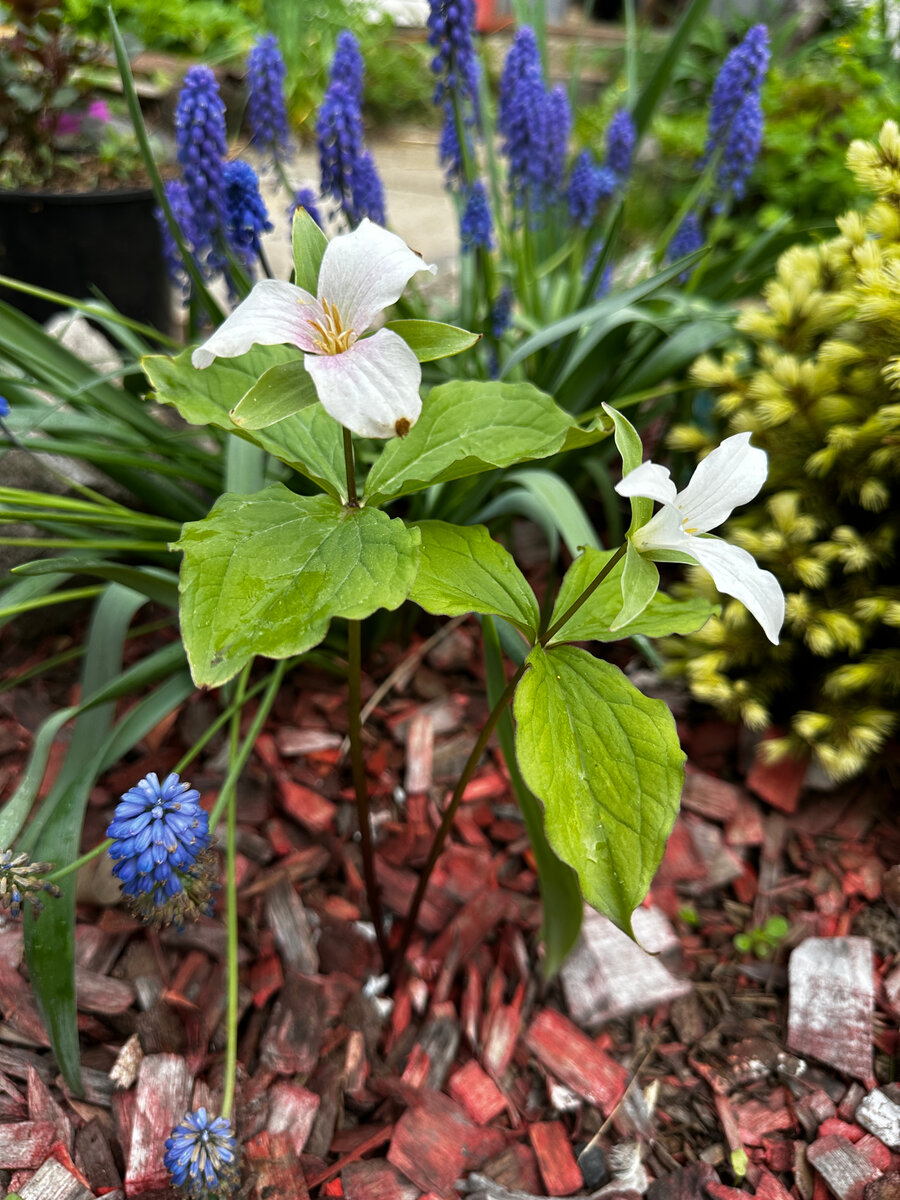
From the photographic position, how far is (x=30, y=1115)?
1249 mm

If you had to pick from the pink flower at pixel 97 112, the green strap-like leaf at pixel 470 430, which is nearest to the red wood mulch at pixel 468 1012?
the green strap-like leaf at pixel 470 430

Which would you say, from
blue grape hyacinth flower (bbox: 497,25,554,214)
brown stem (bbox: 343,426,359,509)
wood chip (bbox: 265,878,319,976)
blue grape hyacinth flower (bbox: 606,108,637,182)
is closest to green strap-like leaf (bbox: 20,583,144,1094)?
wood chip (bbox: 265,878,319,976)

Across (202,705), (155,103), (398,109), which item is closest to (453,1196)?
(202,705)

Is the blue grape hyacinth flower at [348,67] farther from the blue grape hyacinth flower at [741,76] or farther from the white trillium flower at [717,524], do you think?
the white trillium flower at [717,524]

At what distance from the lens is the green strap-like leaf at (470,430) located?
1130mm

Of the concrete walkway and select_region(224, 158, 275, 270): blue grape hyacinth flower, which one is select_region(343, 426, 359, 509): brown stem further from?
the concrete walkway

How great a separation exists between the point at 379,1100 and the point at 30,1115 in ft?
1.72

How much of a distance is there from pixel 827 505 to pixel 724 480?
1.01 meters

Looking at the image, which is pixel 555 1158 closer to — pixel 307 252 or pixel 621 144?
pixel 307 252

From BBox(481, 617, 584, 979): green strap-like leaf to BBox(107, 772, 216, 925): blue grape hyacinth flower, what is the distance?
1.66 ft

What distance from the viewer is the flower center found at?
0.95 m

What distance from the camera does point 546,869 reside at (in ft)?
4.42

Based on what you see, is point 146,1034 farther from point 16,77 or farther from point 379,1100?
point 16,77

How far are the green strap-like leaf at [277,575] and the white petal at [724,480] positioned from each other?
0.31 metres
